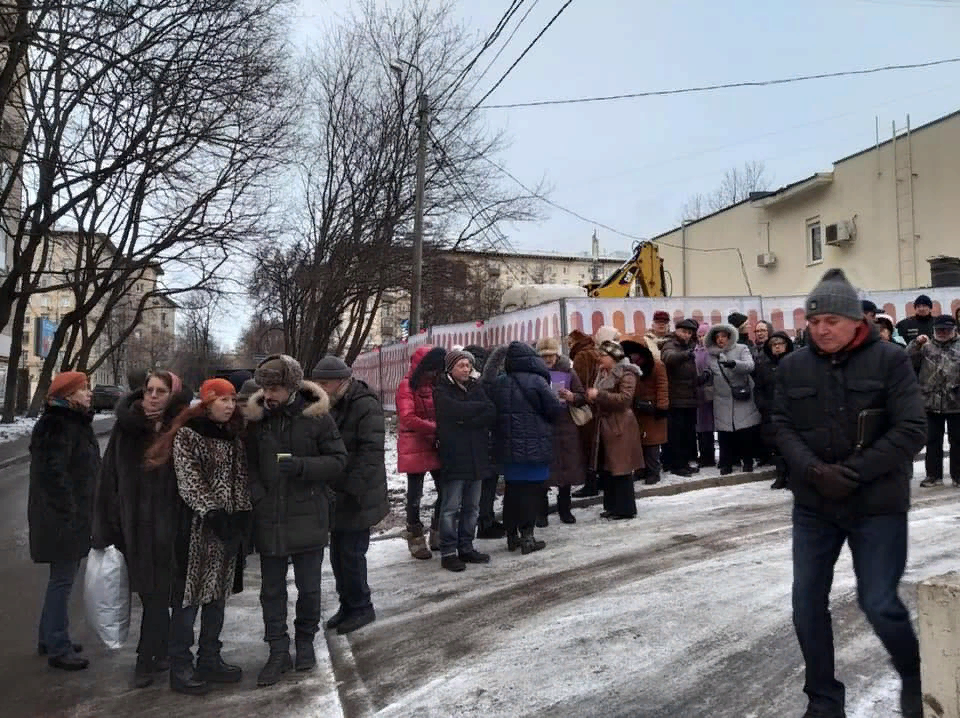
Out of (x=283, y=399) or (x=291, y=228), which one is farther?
(x=291, y=228)

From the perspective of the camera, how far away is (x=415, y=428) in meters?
6.36

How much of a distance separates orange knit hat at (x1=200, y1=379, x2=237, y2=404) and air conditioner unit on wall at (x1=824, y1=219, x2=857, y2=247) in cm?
2083

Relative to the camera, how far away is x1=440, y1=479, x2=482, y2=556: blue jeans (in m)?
6.18

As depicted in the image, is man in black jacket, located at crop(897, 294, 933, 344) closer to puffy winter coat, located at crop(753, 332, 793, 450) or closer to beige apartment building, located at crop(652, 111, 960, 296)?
puffy winter coat, located at crop(753, 332, 793, 450)

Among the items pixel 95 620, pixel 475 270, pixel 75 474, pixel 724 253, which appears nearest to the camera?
pixel 95 620

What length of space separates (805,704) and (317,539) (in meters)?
2.57

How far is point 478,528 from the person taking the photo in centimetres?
729

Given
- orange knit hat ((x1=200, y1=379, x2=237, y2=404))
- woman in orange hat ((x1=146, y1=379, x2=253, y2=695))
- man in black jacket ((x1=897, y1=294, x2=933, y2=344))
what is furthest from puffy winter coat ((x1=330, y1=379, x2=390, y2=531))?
man in black jacket ((x1=897, y1=294, x2=933, y2=344))

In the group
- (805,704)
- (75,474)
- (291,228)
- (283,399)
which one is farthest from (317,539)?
(291,228)

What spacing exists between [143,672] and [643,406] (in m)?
5.61

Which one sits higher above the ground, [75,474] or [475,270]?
[475,270]

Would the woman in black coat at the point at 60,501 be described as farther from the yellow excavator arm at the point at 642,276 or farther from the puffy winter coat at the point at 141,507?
the yellow excavator arm at the point at 642,276

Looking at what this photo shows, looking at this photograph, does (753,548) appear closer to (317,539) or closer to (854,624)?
(854,624)

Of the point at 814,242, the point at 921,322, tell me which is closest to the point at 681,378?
the point at 921,322
